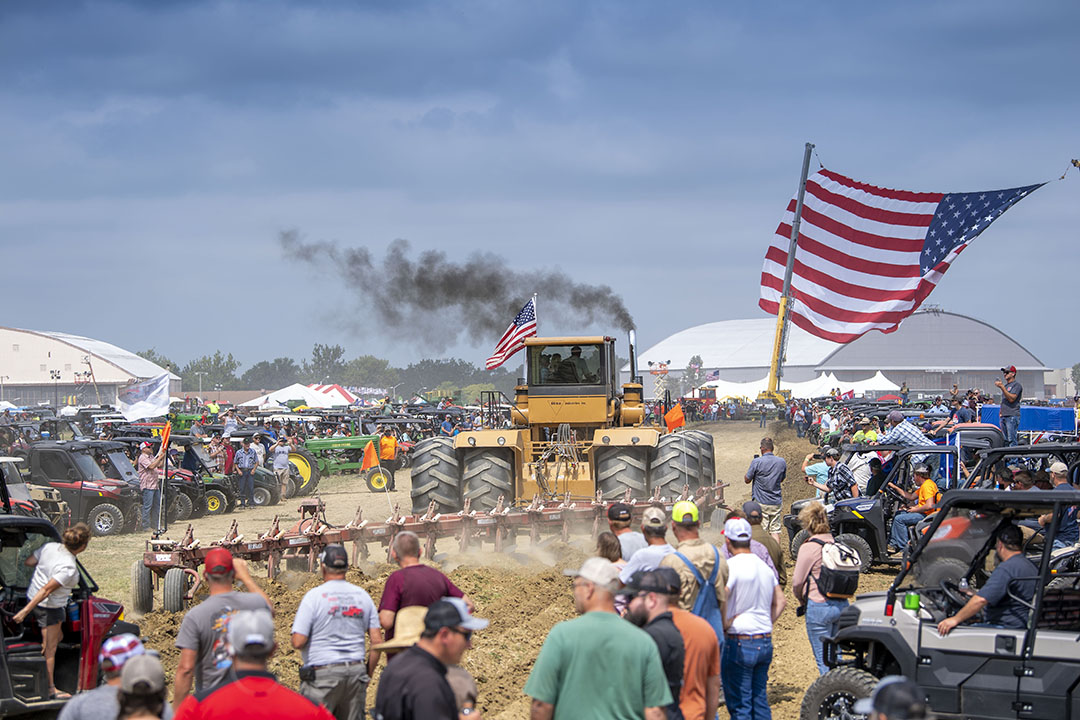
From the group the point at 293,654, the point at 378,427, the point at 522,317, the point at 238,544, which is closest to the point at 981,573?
the point at 293,654

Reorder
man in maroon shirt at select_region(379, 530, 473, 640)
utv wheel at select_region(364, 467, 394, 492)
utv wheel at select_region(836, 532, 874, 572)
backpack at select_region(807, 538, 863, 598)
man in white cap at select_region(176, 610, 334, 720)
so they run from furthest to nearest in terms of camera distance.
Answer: utv wheel at select_region(364, 467, 394, 492) < utv wheel at select_region(836, 532, 874, 572) < backpack at select_region(807, 538, 863, 598) < man in maroon shirt at select_region(379, 530, 473, 640) < man in white cap at select_region(176, 610, 334, 720)

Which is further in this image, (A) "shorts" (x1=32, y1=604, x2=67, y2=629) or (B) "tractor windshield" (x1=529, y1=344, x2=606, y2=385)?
(B) "tractor windshield" (x1=529, y1=344, x2=606, y2=385)

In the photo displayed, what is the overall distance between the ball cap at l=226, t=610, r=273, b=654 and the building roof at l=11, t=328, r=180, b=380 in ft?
393

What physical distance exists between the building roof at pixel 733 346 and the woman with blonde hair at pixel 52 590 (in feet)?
390

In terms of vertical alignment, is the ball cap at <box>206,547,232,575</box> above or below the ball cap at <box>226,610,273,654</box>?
above

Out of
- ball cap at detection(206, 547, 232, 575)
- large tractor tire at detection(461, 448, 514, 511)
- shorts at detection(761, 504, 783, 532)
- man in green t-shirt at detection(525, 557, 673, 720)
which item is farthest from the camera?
large tractor tire at detection(461, 448, 514, 511)

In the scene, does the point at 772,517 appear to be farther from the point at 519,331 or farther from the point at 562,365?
the point at 519,331

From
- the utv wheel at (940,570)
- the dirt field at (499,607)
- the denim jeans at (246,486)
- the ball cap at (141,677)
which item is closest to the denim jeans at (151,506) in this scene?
the dirt field at (499,607)

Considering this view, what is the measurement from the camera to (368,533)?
13.1m

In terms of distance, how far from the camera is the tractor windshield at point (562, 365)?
16.9 metres

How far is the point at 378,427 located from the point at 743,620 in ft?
95.5

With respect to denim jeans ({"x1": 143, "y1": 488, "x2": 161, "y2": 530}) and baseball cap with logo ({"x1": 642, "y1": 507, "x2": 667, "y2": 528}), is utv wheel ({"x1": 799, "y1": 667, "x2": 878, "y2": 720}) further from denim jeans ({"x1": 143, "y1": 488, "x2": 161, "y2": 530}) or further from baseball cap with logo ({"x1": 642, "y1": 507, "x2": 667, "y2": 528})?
denim jeans ({"x1": 143, "y1": 488, "x2": 161, "y2": 530})

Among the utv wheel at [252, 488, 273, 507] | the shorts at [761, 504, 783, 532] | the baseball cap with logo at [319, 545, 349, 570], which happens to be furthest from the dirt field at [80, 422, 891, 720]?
the utv wheel at [252, 488, 273, 507]

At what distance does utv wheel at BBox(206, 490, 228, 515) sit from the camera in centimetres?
2216
